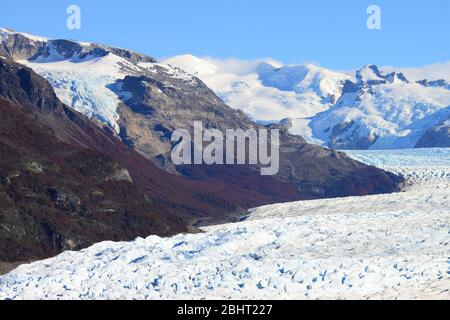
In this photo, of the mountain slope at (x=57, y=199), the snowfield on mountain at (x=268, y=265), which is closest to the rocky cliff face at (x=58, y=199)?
the mountain slope at (x=57, y=199)

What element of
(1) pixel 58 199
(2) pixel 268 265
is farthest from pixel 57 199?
(2) pixel 268 265

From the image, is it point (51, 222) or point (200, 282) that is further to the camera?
point (51, 222)

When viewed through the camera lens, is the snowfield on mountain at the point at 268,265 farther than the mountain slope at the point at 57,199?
No

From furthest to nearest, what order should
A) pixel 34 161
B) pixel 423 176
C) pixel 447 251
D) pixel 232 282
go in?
1. pixel 423 176
2. pixel 34 161
3. pixel 447 251
4. pixel 232 282

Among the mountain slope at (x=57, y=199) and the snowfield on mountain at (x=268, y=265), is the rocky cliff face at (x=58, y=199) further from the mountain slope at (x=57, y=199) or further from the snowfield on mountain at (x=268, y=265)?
the snowfield on mountain at (x=268, y=265)

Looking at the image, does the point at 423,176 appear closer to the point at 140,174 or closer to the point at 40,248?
the point at 140,174

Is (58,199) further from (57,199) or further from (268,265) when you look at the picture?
(268,265)
